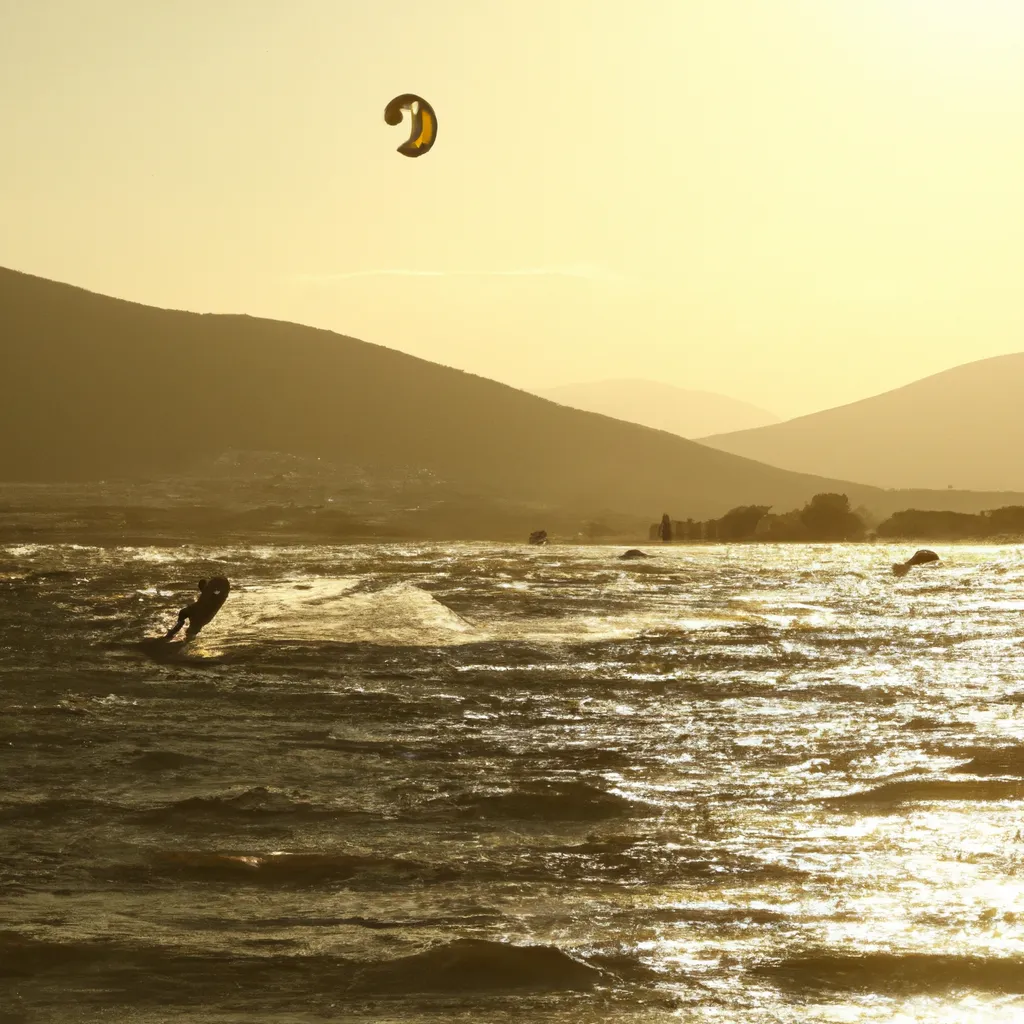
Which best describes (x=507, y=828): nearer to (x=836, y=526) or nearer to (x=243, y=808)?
(x=243, y=808)

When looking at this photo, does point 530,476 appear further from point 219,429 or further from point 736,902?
point 736,902

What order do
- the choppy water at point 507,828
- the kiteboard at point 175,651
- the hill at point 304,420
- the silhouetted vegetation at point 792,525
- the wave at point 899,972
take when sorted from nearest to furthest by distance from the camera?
the wave at point 899,972 < the choppy water at point 507,828 < the kiteboard at point 175,651 < the silhouetted vegetation at point 792,525 < the hill at point 304,420

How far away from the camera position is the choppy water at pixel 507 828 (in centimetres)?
689

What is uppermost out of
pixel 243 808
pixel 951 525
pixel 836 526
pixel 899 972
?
pixel 836 526

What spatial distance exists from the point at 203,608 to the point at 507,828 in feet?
48.2

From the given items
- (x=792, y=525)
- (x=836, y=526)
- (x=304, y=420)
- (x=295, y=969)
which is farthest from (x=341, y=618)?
(x=304, y=420)

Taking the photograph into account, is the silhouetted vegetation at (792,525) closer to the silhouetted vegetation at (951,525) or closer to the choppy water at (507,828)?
the silhouetted vegetation at (951,525)

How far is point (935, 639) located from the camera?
24.9m

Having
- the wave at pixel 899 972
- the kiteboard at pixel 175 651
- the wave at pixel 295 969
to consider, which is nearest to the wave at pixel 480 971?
the wave at pixel 295 969

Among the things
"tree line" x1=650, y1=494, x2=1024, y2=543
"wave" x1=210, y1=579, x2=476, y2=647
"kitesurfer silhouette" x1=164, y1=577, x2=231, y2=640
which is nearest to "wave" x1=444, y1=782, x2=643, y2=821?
"wave" x1=210, y1=579, x2=476, y2=647

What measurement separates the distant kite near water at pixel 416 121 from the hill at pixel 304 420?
85672mm

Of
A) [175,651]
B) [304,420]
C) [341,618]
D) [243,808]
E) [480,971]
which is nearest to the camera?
[480,971]

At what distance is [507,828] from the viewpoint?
10328mm

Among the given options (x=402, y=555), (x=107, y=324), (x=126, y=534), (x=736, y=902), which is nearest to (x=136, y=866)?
(x=736, y=902)
